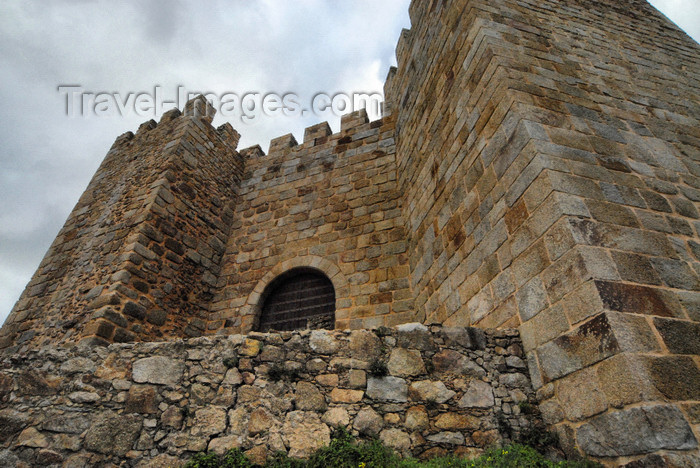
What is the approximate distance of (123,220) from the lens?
629 centimetres

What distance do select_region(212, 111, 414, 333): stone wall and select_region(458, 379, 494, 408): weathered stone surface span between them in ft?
8.00

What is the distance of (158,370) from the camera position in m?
2.92

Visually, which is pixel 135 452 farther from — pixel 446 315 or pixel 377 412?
pixel 446 315

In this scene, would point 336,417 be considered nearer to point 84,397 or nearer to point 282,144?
point 84,397

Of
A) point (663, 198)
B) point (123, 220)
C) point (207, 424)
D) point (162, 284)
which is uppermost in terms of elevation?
point (123, 220)

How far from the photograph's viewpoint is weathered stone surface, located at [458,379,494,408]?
2754mm

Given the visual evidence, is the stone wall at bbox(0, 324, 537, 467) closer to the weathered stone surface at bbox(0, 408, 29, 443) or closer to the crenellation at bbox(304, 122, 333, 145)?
the weathered stone surface at bbox(0, 408, 29, 443)

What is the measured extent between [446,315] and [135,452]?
304 centimetres

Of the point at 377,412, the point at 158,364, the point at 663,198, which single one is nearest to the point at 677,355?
the point at 663,198

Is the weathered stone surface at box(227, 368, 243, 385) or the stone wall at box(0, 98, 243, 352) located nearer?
the weathered stone surface at box(227, 368, 243, 385)

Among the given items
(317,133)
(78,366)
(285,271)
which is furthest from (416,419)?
(317,133)

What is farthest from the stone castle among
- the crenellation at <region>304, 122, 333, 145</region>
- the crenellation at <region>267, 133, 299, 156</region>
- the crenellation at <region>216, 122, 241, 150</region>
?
the crenellation at <region>267, 133, 299, 156</region>

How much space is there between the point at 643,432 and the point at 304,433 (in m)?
2.00

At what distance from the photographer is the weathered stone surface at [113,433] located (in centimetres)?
264
